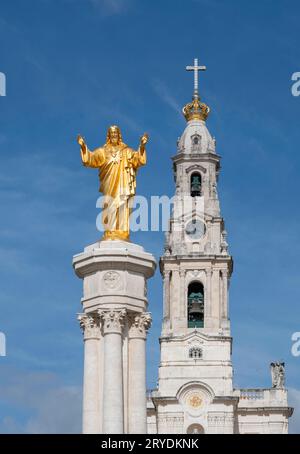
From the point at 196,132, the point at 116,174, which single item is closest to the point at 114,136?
the point at 116,174

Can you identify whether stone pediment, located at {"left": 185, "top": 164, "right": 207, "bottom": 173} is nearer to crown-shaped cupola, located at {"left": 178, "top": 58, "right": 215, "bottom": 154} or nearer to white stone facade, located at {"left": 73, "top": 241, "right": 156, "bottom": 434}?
crown-shaped cupola, located at {"left": 178, "top": 58, "right": 215, "bottom": 154}

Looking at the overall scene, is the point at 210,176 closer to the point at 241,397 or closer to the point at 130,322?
the point at 241,397

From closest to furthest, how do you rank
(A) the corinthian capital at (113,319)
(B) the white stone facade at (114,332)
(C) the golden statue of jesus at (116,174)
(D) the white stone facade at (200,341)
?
(B) the white stone facade at (114,332) < (A) the corinthian capital at (113,319) < (C) the golden statue of jesus at (116,174) < (D) the white stone facade at (200,341)

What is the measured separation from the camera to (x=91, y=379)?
37.3m

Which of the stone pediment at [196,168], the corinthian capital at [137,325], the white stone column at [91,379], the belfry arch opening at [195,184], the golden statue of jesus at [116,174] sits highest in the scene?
the stone pediment at [196,168]

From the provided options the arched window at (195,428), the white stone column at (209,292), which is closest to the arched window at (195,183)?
the white stone column at (209,292)

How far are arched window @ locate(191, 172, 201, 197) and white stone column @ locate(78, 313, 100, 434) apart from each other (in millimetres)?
58778

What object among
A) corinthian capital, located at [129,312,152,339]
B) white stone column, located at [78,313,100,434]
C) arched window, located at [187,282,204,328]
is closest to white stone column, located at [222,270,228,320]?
arched window, located at [187,282,204,328]

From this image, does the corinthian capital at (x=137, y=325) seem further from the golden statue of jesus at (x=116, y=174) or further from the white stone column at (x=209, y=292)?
the white stone column at (x=209, y=292)

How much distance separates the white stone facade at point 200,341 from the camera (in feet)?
295

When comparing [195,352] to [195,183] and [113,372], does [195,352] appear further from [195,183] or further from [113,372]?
[113,372]

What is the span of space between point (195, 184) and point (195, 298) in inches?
346

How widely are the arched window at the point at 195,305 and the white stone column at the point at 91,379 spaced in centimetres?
5514
